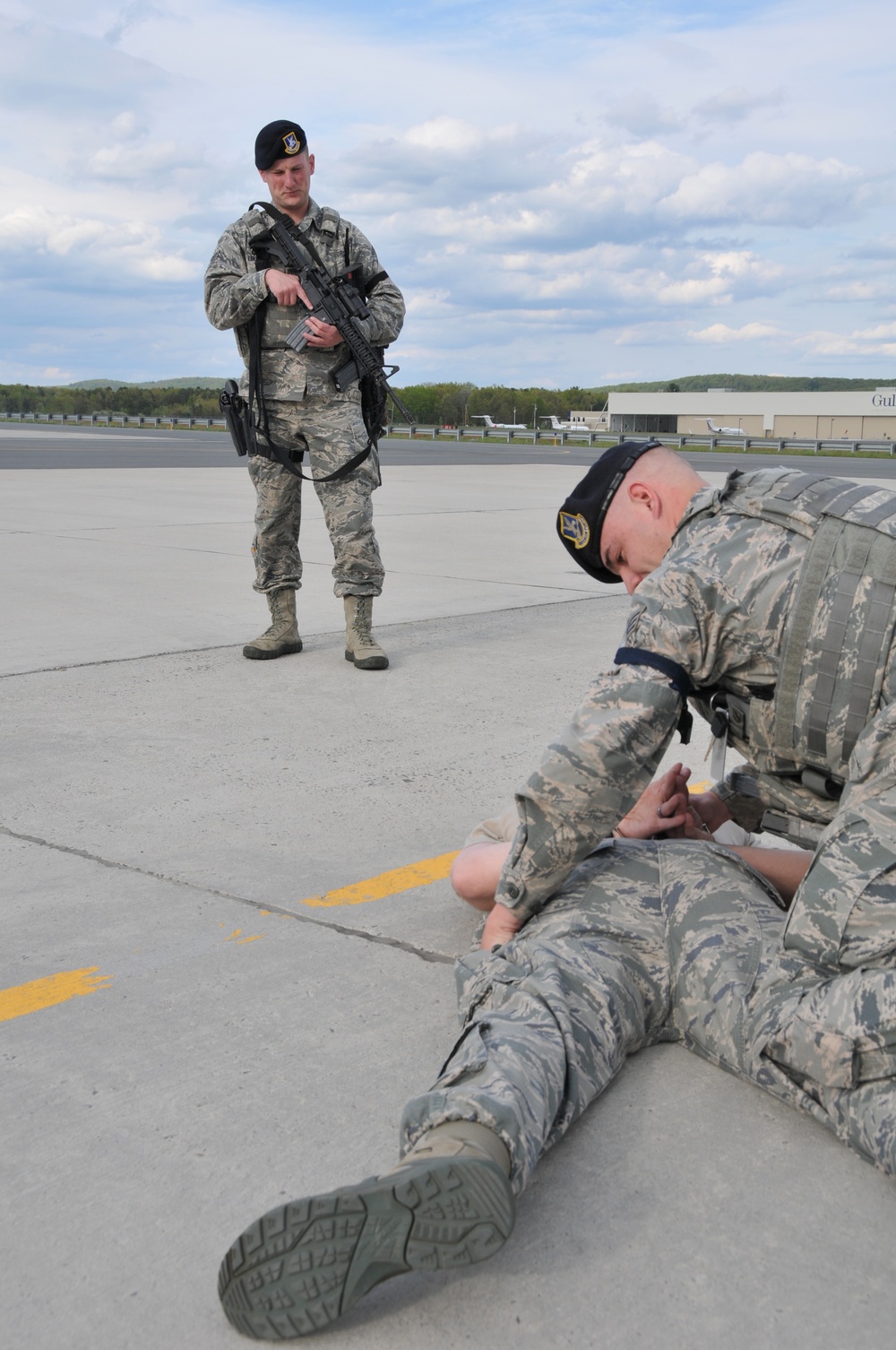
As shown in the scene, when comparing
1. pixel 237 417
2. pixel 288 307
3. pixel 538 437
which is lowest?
pixel 538 437

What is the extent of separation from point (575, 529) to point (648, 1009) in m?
0.90

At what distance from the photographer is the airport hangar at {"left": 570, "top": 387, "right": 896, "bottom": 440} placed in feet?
289

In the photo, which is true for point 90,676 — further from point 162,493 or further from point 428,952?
point 162,493

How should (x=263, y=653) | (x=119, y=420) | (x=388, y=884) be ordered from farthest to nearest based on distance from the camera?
(x=119, y=420)
(x=263, y=653)
(x=388, y=884)

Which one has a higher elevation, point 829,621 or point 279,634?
point 829,621

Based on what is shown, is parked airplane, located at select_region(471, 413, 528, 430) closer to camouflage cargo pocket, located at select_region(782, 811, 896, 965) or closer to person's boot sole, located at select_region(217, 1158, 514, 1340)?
camouflage cargo pocket, located at select_region(782, 811, 896, 965)

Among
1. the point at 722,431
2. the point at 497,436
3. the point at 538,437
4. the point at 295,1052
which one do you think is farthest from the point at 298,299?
the point at 722,431

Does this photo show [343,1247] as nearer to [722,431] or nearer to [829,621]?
[829,621]

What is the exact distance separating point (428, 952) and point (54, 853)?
1099 mm

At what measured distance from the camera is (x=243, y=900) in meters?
3.02

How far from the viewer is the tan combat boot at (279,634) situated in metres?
5.66

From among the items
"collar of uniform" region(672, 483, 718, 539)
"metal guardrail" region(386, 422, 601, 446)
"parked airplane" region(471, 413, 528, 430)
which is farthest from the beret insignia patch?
"parked airplane" region(471, 413, 528, 430)

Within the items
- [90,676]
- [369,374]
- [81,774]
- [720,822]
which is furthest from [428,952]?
[369,374]

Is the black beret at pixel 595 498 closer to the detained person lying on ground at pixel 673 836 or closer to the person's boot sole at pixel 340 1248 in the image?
the detained person lying on ground at pixel 673 836
